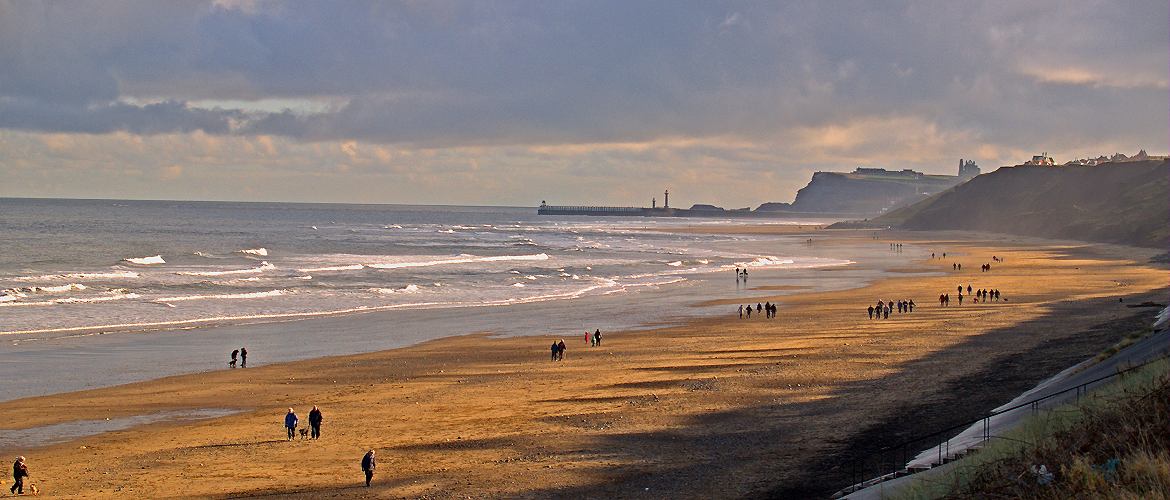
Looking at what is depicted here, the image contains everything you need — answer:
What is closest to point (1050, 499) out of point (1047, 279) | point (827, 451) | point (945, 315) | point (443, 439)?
point (827, 451)

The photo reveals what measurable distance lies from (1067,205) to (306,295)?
131574mm

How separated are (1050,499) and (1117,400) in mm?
3121

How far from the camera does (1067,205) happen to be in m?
155

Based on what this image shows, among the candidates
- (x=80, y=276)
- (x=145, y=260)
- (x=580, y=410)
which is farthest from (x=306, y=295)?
(x=580, y=410)

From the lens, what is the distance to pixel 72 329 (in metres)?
41.0

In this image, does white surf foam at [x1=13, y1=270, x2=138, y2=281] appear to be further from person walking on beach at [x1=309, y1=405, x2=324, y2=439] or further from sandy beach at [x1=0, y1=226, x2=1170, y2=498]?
person walking on beach at [x1=309, y1=405, x2=324, y2=439]

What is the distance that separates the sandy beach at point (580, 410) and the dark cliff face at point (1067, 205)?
83.6 metres

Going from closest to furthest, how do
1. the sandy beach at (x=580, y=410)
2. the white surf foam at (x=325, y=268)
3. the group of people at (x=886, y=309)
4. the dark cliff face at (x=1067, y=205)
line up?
the sandy beach at (x=580, y=410), the group of people at (x=886, y=309), the white surf foam at (x=325, y=268), the dark cliff face at (x=1067, y=205)

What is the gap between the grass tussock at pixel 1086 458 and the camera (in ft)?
33.0

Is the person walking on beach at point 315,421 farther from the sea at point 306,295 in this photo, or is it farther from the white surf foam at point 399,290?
the white surf foam at point 399,290

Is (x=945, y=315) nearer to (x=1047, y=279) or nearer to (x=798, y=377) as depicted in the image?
(x=798, y=377)

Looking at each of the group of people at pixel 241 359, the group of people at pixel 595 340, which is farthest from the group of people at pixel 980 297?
the group of people at pixel 241 359

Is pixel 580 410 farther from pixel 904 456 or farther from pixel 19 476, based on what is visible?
pixel 19 476

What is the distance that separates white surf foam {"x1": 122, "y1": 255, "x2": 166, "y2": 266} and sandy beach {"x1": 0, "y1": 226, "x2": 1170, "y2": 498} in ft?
155
